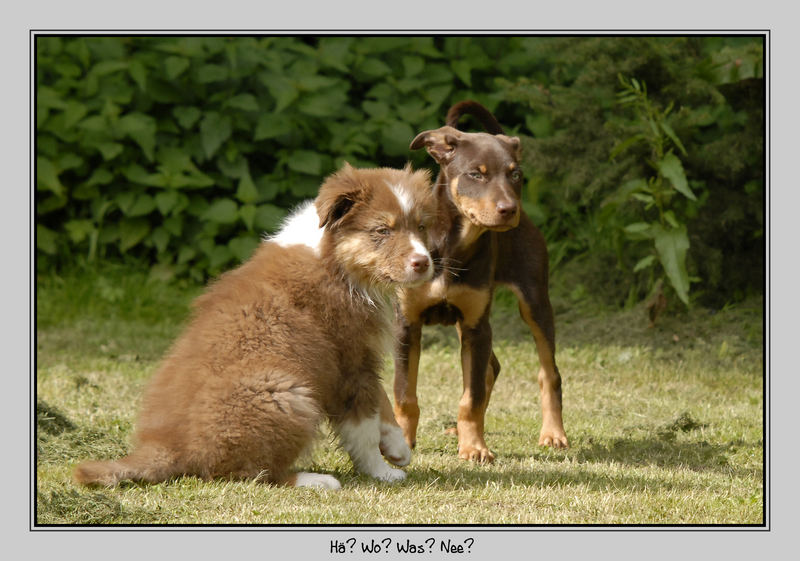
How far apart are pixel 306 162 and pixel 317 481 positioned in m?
6.59

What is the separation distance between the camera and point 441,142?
657cm

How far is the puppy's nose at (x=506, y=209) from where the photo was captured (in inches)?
240

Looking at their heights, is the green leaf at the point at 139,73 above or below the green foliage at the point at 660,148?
above

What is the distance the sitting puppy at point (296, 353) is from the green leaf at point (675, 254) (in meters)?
4.16

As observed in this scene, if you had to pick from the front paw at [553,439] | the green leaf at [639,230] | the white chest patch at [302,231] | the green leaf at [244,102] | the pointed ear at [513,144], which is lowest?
the front paw at [553,439]

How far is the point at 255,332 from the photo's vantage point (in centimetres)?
538

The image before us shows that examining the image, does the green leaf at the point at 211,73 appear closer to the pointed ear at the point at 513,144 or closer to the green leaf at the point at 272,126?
the green leaf at the point at 272,126

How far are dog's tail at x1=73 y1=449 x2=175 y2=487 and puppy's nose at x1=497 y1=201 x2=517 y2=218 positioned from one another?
7.60 ft

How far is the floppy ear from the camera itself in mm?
5523

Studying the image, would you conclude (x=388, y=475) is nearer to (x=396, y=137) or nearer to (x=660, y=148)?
(x=660, y=148)

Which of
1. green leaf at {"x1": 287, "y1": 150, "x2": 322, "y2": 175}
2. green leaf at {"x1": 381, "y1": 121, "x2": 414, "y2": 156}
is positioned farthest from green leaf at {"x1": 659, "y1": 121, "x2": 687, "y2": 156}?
green leaf at {"x1": 287, "y1": 150, "x2": 322, "y2": 175}

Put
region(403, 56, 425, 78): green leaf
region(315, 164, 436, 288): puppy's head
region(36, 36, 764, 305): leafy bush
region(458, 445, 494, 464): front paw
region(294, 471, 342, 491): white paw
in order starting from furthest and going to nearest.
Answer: region(403, 56, 425, 78): green leaf → region(36, 36, 764, 305): leafy bush → region(458, 445, 494, 464): front paw → region(315, 164, 436, 288): puppy's head → region(294, 471, 342, 491): white paw

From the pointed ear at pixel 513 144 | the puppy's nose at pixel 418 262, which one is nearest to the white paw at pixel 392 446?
the puppy's nose at pixel 418 262

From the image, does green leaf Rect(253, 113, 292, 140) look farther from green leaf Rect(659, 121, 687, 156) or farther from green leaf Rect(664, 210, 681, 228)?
green leaf Rect(664, 210, 681, 228)
